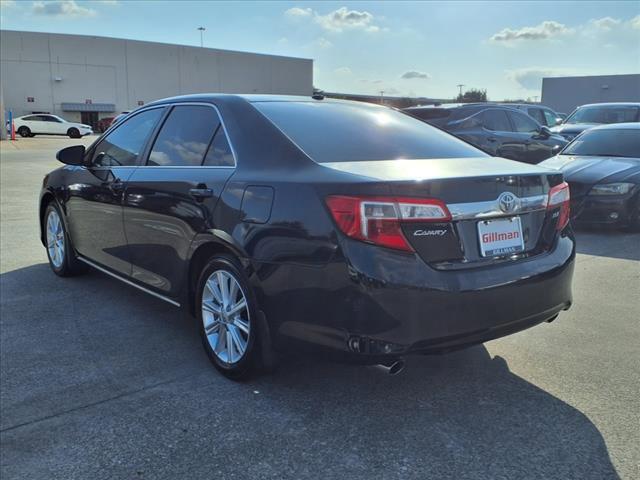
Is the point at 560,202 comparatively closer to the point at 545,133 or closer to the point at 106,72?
the point at 545,133

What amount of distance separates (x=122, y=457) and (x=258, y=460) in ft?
2.03

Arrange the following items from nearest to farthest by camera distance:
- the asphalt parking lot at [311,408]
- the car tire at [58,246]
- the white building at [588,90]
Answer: the asphalt parking lot at [311,408] → the car tire at [58,246] → the white building at [588,90]

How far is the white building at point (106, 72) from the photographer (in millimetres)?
51438

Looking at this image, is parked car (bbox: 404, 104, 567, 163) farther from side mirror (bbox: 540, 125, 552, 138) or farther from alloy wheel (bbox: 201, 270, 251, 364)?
alloy wheel (bbox: 201, 270, 251, 364)

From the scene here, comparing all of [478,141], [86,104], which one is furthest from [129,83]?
[478,141]

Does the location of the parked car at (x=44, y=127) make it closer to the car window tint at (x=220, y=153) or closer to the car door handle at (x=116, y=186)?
the car door handle at (x=116, y=186)

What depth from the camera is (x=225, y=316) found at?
10.8 ft

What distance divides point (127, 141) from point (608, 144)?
23.3ft

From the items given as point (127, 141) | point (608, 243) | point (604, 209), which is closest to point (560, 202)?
point (127, 141)

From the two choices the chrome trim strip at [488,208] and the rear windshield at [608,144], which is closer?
the chrome trim strip at [488,208]

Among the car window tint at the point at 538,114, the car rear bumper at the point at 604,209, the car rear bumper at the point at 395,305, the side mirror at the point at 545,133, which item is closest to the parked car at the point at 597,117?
the car window tint at the point at 538,114

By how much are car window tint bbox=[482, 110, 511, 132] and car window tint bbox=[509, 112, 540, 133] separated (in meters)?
0.23

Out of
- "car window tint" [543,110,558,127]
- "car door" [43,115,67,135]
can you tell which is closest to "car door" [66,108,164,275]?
"car window tint" [543,110,558,127]

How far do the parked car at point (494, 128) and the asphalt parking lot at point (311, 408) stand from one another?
22.6 feet
